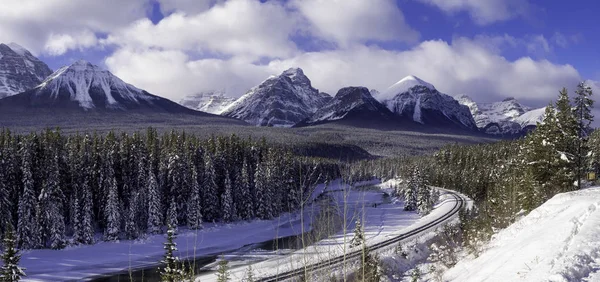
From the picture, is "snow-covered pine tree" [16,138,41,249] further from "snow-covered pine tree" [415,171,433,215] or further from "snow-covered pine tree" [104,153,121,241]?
"snow-covered pine tree" [415,171,433,215]

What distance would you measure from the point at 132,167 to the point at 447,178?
75189 millimetres

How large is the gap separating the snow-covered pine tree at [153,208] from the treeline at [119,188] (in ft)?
0.44

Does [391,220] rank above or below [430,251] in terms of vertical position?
below

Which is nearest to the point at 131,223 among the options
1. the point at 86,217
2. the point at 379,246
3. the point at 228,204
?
the point at 86,217

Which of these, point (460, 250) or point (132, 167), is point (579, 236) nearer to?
point (460, 250)

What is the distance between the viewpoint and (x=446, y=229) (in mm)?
37312

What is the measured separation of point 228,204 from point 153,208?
1177cm

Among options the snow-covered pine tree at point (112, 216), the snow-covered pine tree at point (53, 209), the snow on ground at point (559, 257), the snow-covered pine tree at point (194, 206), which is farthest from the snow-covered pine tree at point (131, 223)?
the snow on ground at point (559, 257)

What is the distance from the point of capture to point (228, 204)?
2510 inches

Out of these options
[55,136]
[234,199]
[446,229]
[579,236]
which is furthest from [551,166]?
[55,136]

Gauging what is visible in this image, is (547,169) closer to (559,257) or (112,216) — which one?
(559,257)

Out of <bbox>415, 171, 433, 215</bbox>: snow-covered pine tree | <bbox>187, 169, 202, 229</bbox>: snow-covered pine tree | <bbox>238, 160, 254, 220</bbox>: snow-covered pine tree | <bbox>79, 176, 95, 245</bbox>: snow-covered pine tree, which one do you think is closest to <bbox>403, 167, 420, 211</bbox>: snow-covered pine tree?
<bbox>415, 171, 433, 215</bbox>: snow-covered pine tree

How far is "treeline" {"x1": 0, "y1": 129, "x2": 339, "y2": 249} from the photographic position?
48.2 meters

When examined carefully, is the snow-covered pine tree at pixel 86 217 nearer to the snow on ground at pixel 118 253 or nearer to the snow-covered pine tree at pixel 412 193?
the snow on ground at pixel 118 253
